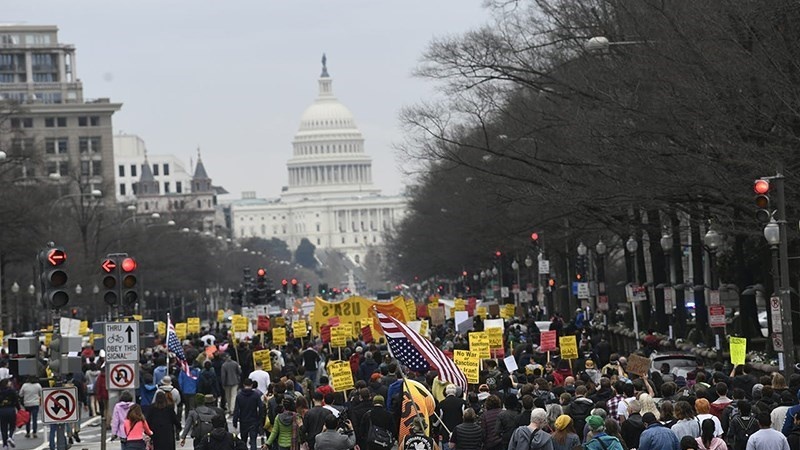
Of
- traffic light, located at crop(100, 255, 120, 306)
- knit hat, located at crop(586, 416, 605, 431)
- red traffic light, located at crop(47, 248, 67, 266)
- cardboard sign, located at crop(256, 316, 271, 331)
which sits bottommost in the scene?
knit hat, located at crop(586, 416, 605, 431)

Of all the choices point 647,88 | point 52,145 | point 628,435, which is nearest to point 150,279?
point 52,145

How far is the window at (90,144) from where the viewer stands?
183000 mm

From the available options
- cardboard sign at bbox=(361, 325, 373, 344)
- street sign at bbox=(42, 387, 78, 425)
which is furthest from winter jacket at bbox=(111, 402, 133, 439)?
cardboard sign at bbox=(361, 325, 373, 344)

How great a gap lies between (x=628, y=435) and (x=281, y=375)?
13.5 metres

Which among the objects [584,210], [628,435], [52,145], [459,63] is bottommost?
[628,435]

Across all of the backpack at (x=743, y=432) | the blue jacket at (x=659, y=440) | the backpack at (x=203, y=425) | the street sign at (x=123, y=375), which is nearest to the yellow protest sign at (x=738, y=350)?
the backpack at (x=203, y=425)

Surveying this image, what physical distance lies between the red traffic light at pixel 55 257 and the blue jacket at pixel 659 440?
32.6 ft

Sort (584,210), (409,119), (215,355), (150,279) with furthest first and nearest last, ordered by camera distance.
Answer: (150,279)
(409,119)
(584,210)
(215,355)

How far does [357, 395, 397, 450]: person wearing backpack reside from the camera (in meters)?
25.7

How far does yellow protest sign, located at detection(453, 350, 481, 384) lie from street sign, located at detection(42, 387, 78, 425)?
5.59m

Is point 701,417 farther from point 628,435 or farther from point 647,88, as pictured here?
point 647,88

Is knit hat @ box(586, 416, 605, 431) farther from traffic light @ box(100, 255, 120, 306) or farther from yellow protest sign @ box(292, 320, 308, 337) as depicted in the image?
yellow protest sign @ box(292, 320, 308, 337)

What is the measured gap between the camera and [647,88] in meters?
37.4

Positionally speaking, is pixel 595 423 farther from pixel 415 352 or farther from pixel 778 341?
pixel 778 341
